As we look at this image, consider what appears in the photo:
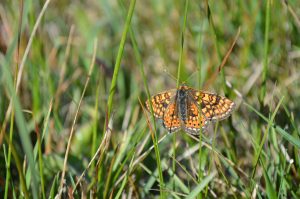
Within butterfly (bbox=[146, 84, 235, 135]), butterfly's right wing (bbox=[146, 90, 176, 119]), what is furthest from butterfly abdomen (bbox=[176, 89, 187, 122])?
butterfly's right wing (bbox=[146, 90, 176, 119])

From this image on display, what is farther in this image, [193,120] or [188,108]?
[188,108]

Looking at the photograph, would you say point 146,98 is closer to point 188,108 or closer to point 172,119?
point 188,108

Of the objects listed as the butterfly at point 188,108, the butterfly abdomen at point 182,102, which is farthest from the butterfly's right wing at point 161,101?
the butterfly abdomen at point 182,102

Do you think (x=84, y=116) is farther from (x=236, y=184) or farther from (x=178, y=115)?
(x=236, y=184)

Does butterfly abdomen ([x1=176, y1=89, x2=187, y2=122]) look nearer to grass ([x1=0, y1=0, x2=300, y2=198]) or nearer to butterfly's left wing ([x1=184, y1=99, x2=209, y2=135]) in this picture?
butterfly's left wing ([x1=184, y1=99, x2=209, y2=135])

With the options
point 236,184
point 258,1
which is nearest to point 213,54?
point 258,1

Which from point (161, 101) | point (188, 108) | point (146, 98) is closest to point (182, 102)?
point (188, 108)
